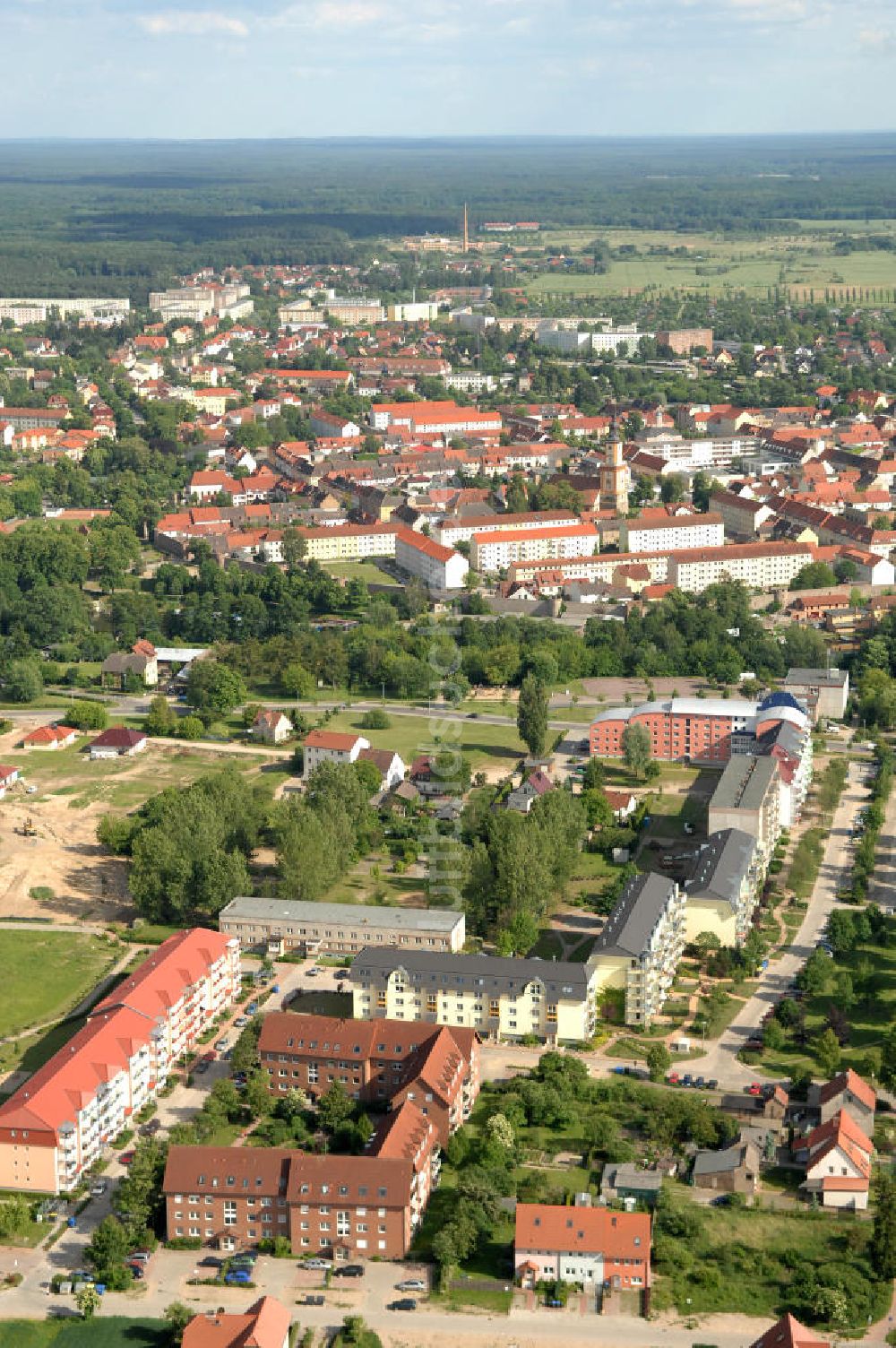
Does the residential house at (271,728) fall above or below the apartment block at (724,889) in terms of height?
below

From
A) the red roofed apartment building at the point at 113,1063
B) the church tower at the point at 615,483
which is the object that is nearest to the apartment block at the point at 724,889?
the red roofed apartment building at the point at 113,1063

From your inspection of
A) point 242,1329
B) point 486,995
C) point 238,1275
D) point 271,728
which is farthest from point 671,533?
point 242,1329

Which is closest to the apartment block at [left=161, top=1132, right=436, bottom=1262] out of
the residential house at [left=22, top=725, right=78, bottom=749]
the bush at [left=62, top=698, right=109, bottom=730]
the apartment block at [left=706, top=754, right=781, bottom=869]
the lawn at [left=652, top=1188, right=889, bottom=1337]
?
the lawn at [left=652, top=1188, right=889, bottom=1337]

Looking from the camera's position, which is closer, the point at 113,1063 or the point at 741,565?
the point at 113,1063

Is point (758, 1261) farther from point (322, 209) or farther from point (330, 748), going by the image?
point (322, 209)

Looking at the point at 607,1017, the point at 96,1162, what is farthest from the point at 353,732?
the point at 96,1162

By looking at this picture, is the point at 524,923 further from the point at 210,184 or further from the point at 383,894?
the point at 210,184

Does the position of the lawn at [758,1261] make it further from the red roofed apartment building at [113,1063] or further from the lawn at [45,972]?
the lawn at [45,972]
